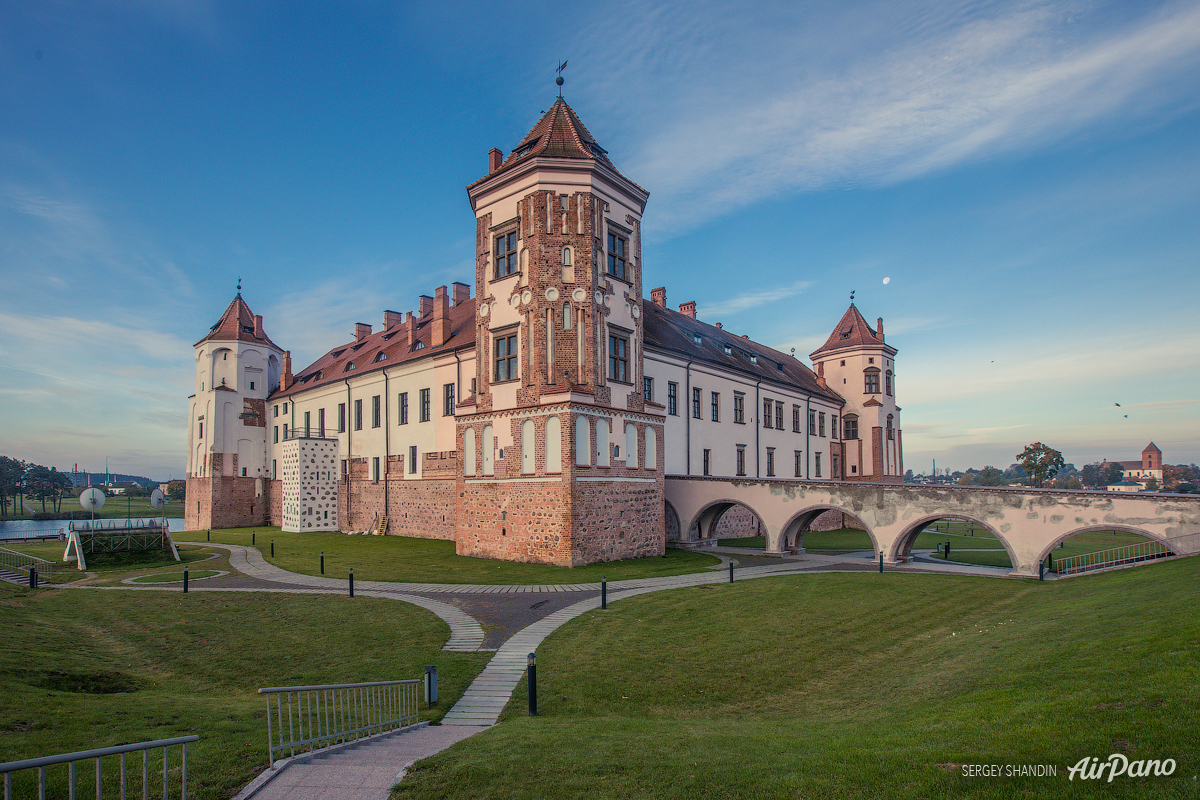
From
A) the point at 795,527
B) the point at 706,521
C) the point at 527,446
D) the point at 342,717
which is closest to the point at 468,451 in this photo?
the point at 527,446

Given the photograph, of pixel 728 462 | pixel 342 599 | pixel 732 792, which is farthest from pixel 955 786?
pixel 728 462

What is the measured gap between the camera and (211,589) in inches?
808

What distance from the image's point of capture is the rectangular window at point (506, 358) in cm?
2675

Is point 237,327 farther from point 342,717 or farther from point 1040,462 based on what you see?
point 1040,462

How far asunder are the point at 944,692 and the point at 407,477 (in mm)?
33270

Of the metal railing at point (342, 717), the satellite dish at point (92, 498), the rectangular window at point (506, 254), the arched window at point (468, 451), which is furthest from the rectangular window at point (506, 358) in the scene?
the satellite dish at point (92, 498)

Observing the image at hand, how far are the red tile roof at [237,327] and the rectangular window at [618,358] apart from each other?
39532 millimetres

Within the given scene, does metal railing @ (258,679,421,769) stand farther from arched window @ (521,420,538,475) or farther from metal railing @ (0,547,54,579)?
metal railing @ (0,547,54,579)

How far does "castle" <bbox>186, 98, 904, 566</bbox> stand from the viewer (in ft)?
83.8

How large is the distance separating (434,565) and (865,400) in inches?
1597

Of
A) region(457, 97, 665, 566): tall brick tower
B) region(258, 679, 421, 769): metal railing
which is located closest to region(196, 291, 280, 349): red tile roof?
region(457, 97, 665, 566): tall brick tower

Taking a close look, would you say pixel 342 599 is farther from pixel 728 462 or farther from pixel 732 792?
pixel 728 462

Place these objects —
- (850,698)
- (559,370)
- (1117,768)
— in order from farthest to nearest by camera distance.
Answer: (559,370), (850,698), (1117,768)

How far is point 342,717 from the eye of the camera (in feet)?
28.1
